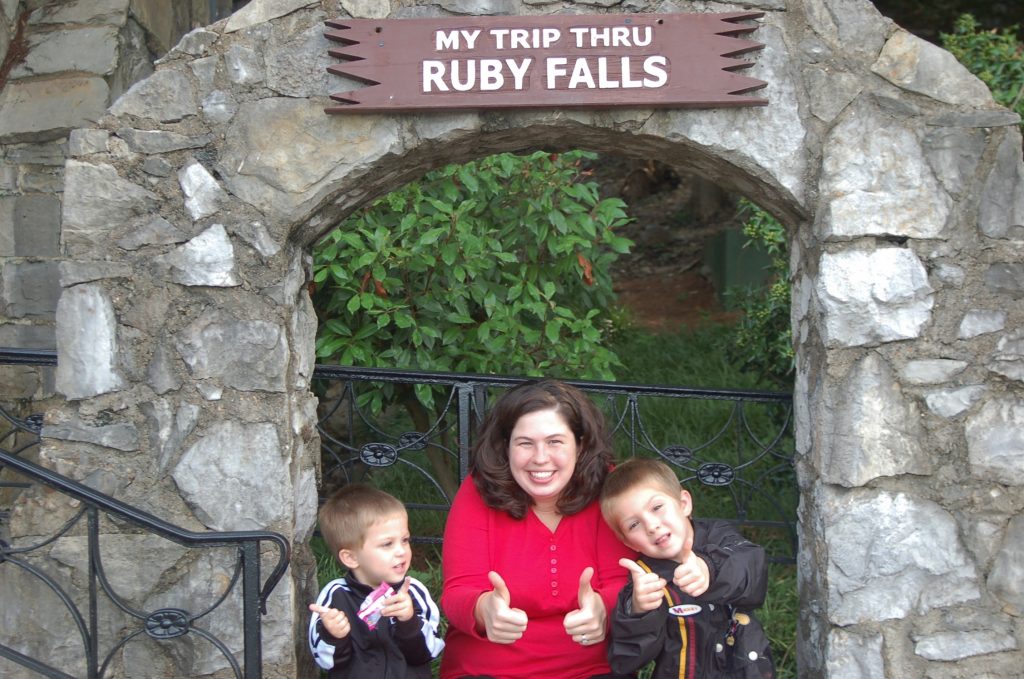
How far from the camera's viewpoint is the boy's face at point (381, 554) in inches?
95.6

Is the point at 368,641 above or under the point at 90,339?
under

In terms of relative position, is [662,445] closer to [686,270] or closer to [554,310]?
[554,310]

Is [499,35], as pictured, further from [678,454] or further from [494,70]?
[678,454]

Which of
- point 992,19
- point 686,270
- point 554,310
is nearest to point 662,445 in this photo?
point 554,310

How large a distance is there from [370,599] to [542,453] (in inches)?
20.2

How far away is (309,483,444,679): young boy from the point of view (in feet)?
7.89

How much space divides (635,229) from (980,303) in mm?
7766

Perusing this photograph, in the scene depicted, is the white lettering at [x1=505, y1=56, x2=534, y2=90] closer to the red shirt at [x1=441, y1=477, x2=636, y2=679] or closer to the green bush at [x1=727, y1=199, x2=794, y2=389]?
the red shirt at [x1=441, y1=477, x2=636, y2=679]

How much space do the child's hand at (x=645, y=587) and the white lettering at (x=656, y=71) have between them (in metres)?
1.14

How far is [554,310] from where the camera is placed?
4047 millimetres

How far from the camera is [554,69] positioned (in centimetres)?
256

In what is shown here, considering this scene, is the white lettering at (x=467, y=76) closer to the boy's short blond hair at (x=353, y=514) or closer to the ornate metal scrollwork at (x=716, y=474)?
the boy's short blond hair at (x=353, y=514)

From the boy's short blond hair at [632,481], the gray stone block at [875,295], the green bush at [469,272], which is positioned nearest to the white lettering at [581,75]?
the gray stone block at [875,295]

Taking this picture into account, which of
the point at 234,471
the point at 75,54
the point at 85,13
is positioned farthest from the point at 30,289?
the point at 234,471
